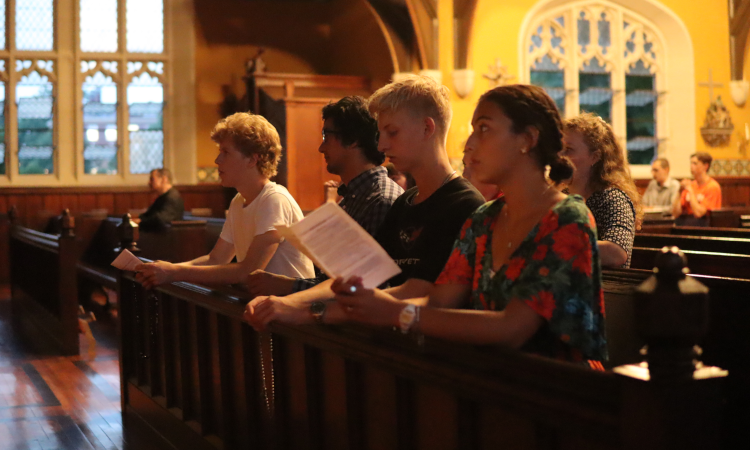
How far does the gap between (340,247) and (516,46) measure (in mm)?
8482

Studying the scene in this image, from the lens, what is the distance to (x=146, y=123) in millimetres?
11078

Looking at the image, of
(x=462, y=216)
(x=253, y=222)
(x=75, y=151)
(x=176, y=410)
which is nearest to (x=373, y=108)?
(x=462, y=216)

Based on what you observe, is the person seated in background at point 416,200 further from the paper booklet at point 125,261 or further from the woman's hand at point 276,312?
the paper booklet at point 125,261

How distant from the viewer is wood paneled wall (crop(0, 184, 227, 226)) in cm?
1038

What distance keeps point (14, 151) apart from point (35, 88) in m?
0.85

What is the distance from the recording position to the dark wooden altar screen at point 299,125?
9.56 metres

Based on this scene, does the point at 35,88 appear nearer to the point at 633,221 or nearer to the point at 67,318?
the point at 67,318

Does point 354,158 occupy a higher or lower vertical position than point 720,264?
higher

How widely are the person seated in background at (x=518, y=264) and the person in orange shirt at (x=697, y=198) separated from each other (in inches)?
235

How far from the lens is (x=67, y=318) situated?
5.84m

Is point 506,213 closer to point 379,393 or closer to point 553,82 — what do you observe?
point 379,393

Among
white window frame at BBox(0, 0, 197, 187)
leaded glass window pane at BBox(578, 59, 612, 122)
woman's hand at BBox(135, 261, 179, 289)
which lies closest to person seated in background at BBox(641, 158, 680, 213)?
leaded glass window pane at BBox(578, 59, 612, 122)

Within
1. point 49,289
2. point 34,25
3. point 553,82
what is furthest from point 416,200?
point 34,25

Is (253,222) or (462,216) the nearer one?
(462,216)
